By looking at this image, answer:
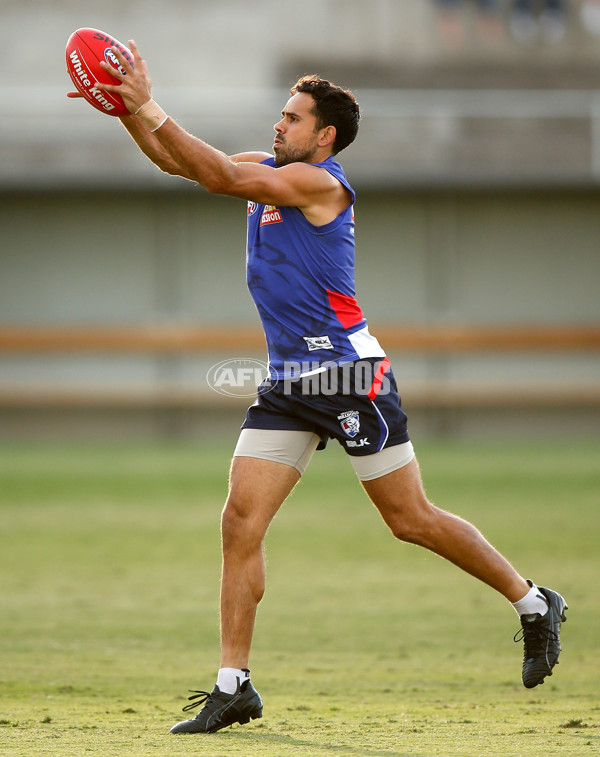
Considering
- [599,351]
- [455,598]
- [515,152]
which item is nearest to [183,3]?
[515,152]

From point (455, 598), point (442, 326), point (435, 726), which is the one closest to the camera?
point (435, 726)

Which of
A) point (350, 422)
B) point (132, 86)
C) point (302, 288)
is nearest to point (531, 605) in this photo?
point (350, 422)

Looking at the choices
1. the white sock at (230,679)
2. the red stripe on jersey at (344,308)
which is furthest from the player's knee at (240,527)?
the red stripe on jersey at (344,308)

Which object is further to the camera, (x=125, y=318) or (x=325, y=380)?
(x=125, y=318)

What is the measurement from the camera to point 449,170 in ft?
67.4

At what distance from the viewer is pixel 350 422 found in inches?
194

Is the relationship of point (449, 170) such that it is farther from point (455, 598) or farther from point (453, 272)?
point (455, 598)

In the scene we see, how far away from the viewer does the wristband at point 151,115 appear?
4691 millimetres

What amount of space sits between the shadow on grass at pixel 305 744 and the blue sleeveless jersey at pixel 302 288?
1.40m

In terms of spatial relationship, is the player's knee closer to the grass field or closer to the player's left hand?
the grass field

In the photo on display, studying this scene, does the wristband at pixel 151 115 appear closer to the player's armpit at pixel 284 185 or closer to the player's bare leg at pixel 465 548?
the player's armpit at pixel 284 185

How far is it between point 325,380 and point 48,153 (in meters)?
16.4

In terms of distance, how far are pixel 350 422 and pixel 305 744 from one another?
4.18 ft

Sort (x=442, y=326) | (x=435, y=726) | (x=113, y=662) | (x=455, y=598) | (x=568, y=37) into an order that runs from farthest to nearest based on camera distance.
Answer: (x=568, y=37), (x=442, y=326), (x=455, y=598), (x=113, y=662), (x=435, y=726)
